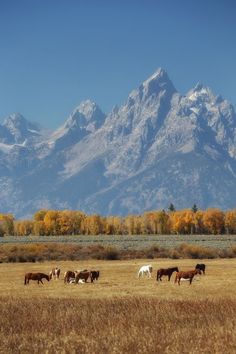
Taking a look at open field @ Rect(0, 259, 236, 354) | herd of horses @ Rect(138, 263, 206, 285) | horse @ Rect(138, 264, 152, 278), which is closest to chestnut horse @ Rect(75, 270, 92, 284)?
herd of horses @ Rect(138, 263, 206, 285)

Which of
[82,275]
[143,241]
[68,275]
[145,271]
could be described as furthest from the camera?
Result: [143,241]

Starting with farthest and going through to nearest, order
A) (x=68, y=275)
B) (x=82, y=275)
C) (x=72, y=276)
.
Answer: (x=72, y=276) < (x=68, y=275) < (x=82, y=275)

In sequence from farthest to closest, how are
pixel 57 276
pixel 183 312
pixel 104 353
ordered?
pixel 57 276 → pixel 183 312 → pixel 104 353

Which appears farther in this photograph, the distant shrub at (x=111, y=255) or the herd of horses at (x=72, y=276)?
the distant shrub at (x=111, y=255)

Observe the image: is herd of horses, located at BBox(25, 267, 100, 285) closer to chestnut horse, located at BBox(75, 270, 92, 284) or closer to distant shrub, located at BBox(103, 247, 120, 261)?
chestnut horse, located at BBox(75, 270, 92, 284)

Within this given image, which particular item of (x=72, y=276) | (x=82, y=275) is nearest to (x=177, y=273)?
(x=82, y=275)

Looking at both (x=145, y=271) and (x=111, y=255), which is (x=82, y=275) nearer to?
(x=145, y=271)

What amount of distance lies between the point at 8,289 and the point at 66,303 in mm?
13636

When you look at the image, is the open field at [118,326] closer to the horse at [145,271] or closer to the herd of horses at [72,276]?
the herd of horses at [72,276]

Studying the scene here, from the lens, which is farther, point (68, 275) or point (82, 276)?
point (68, 275)

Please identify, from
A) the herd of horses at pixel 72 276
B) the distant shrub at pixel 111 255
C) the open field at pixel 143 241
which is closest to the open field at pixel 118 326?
the herd of horses at pixel 72 276

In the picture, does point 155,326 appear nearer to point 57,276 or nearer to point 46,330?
point 46,330

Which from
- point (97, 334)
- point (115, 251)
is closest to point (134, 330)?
point (97, 334)

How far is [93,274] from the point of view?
1745 inches
